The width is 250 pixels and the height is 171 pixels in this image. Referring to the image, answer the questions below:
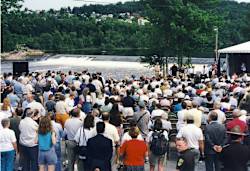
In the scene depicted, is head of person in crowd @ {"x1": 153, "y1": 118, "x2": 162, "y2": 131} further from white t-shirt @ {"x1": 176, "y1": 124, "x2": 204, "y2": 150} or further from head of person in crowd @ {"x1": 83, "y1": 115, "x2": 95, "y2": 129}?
head of person in crowd @ {"x1": 83, "y1": 115, "x2": 95, "y2": 129}

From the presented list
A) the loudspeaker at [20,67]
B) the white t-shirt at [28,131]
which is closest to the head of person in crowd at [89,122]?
the white t-shirt at [28,131]

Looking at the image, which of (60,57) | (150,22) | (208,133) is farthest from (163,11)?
(60,57)

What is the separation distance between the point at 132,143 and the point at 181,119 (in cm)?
277

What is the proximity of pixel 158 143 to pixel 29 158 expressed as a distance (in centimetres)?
253

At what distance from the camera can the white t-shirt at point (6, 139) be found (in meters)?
10.4

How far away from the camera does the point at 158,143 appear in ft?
34.9

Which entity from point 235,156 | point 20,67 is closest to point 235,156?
point 235,156

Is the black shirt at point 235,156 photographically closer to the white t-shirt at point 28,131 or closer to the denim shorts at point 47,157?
the denim shorts at point 47,157

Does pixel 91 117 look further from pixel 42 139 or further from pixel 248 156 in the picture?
pixel 248 156

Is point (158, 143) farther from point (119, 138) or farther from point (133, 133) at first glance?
point (133, 133)

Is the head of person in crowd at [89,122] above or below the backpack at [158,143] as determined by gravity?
above

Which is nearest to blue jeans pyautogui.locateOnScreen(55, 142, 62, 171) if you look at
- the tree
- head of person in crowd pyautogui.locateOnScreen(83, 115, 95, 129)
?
head of person in crowd pyautogui.locateOnScreen(83, 115, 95, 129)

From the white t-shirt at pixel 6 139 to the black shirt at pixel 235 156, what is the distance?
12.6 feet

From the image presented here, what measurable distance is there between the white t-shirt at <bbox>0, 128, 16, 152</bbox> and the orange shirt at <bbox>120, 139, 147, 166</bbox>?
2.08m
